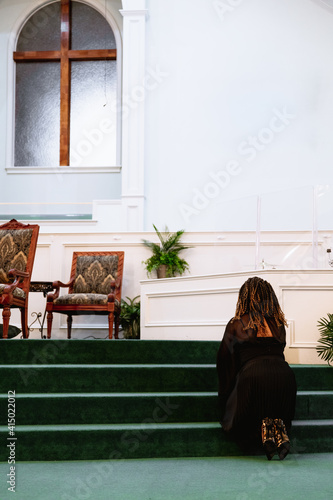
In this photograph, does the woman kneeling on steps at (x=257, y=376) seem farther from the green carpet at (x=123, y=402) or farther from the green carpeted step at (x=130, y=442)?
the green carpet at (x=123, y=402)

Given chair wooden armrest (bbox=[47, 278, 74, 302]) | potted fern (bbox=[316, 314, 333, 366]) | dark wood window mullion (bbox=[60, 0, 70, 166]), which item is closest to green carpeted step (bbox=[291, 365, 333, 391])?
potted fern (bbox=[316, 314, 333, 366])

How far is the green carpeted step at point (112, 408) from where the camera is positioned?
4625 millimetres

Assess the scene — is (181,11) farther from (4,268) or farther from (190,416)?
(190,416)

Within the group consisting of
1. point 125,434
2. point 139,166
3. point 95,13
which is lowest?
point 125,434

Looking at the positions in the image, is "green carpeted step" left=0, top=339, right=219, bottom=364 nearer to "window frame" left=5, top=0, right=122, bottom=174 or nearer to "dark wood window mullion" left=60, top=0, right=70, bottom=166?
"window frame" left=5, top=0, right=122, bottom=174

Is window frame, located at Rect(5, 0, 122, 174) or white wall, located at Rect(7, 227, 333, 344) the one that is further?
window frame, located at Rect(5, 0, 122, 174)

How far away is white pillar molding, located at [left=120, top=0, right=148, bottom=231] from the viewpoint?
1020 centimetres

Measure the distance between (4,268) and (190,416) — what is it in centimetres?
295

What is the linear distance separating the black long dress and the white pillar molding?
5963 mm

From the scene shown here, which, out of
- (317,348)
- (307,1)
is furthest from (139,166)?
(317,348)

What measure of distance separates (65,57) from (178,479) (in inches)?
380

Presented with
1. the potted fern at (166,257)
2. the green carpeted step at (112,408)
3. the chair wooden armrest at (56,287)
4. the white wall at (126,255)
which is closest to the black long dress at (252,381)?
the green carpeted step at (112,408)

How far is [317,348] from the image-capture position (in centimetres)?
577

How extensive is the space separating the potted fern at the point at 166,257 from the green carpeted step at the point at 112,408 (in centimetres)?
347
